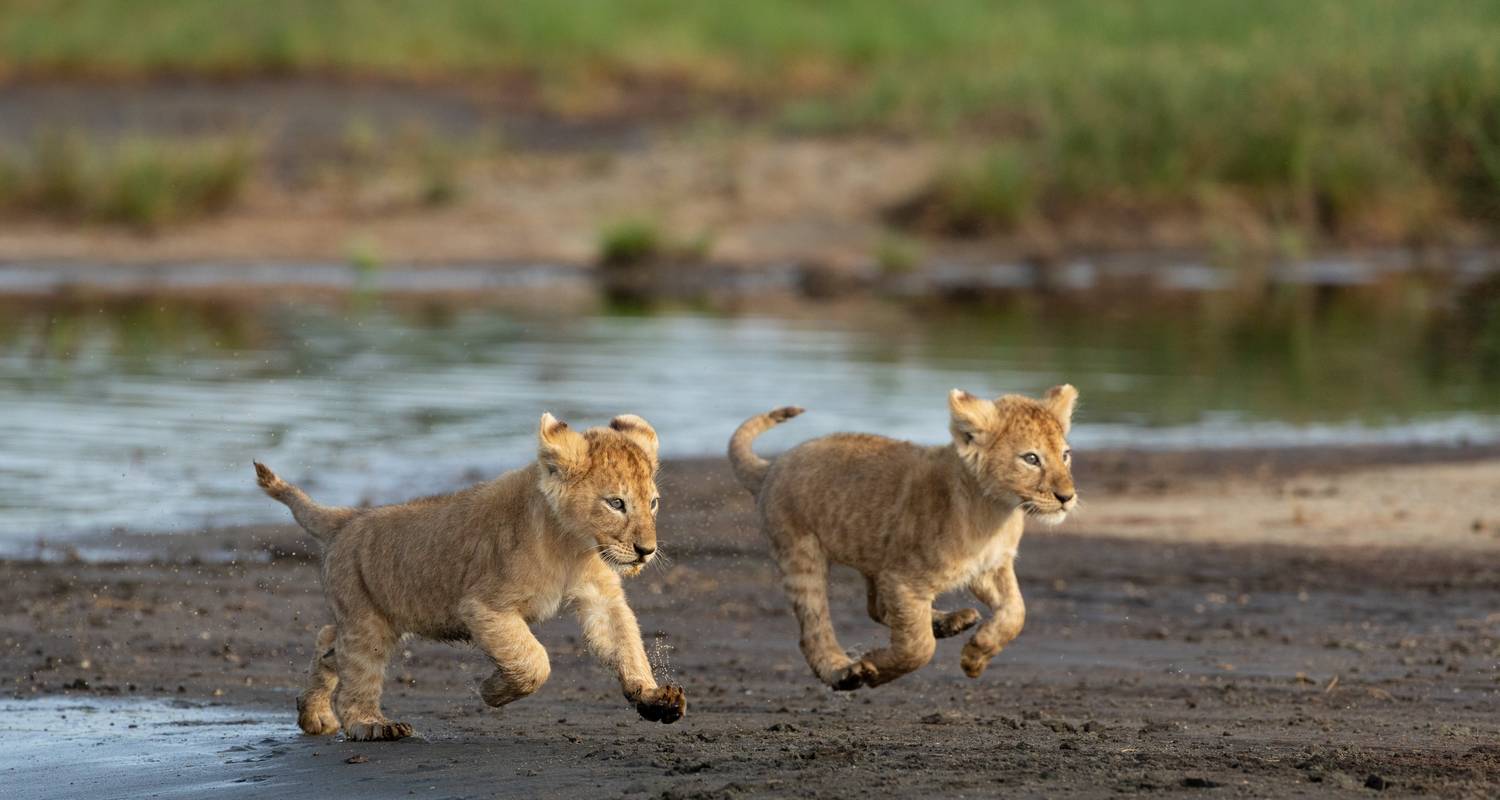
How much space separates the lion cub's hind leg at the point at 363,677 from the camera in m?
8.05

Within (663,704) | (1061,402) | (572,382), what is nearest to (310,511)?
(663,704)

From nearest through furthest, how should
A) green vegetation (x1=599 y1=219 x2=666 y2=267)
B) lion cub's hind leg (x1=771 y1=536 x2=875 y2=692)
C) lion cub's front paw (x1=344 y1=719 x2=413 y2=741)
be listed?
lion cub's front paw (x1=344 y1=719 x2=413 y2=741)
lion cub's hind leg (x1=771 y1=536 x2=875 y2=692)
green vegetation (x1=599 y1=219 x2=666 y2=267)

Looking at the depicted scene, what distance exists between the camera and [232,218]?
30.9 meters

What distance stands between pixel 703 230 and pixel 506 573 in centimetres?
2317

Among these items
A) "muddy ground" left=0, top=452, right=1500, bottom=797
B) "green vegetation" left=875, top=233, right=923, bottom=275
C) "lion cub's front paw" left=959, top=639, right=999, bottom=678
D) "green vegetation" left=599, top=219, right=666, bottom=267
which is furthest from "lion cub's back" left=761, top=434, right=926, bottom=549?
"green vegetation" left=875, top=233, right=923, bottom=275

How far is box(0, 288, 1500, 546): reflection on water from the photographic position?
14859mm

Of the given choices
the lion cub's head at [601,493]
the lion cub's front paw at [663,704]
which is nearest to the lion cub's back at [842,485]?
the lion cub's head at [601,493]

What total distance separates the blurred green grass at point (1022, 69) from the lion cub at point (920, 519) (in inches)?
807

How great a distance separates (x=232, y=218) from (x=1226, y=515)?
66.2 ft

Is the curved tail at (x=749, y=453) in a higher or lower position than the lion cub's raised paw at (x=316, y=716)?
higher

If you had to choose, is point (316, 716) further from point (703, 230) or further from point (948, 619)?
point (703, 230)

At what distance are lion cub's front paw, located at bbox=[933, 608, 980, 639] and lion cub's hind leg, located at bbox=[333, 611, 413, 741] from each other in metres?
2.05

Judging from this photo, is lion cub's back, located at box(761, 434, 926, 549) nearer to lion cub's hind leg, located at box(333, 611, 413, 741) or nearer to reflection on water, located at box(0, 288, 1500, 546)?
lion cub's hind leg, located at box(333, 611, 413, 741)

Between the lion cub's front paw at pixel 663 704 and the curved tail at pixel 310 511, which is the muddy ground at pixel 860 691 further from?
the curved tail at pixel 310 511
